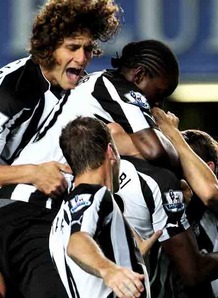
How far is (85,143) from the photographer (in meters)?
4.05

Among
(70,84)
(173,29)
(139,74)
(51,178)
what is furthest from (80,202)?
(173,29)

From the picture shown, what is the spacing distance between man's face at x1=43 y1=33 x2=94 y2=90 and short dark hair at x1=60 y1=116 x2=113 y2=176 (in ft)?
2.39

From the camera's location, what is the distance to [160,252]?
482 centimetres

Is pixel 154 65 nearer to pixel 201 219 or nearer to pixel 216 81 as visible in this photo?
pixel 201 219

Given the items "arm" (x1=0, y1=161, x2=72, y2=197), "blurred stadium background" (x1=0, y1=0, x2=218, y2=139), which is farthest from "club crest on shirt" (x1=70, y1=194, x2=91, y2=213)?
"blurred stadium background" (x1=0, y1=0, x2=218, y2=139)

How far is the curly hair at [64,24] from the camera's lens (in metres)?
4.89

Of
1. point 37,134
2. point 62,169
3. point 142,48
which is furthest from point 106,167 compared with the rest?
point 142,48

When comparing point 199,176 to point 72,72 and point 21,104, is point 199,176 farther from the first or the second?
point 21,104

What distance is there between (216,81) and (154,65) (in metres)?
1.85

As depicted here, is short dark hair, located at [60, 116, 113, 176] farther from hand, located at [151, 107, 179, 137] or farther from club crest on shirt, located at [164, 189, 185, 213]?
hand, located at [151, 107, 179, 137]

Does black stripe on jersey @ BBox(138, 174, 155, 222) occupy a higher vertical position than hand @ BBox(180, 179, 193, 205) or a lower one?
higher

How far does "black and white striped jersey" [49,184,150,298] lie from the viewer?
13.0ft

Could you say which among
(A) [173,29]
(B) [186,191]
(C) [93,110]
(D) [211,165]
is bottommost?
(A) [173,29]

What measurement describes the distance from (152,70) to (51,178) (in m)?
0.70
